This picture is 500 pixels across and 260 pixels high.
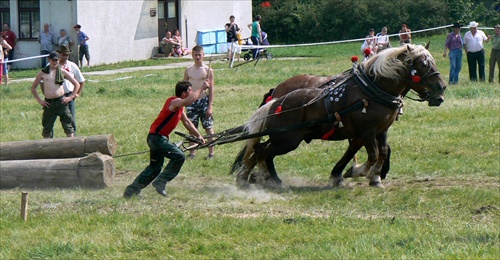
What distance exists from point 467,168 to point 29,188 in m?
6.17

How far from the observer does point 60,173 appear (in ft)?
40.7

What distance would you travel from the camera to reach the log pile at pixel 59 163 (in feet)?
40.3

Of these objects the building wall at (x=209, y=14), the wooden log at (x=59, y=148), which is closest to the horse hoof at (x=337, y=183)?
Result: the wooden log at (x=59, y=148)

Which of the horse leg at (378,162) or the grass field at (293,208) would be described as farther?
the horse leg at (378,162)

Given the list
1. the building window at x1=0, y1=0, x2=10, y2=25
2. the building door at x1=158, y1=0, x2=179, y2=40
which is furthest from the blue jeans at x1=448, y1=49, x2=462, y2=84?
the building window at x1=0, y1=0, x2=10, y2=25

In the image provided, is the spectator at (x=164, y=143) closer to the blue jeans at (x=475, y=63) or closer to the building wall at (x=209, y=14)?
the blue jeans at (x=475, y=63)

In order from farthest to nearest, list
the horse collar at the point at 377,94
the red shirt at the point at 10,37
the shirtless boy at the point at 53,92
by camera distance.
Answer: the red shirt at the point at 10,37, the shirtless boy at the point at 53,92, the horse collar at the point at 377,94

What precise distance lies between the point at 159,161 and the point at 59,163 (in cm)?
184

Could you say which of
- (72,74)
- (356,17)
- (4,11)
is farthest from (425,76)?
(356,17)

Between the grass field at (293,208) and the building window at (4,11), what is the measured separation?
55.5ft

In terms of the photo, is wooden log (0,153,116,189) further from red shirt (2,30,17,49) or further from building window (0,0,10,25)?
building window (0,0,10,25)

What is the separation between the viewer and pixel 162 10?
129 feet

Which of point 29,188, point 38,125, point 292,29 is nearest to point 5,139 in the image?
point 38,125

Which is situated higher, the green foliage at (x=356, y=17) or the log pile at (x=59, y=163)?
the green foliage at (x=356, y=17)
